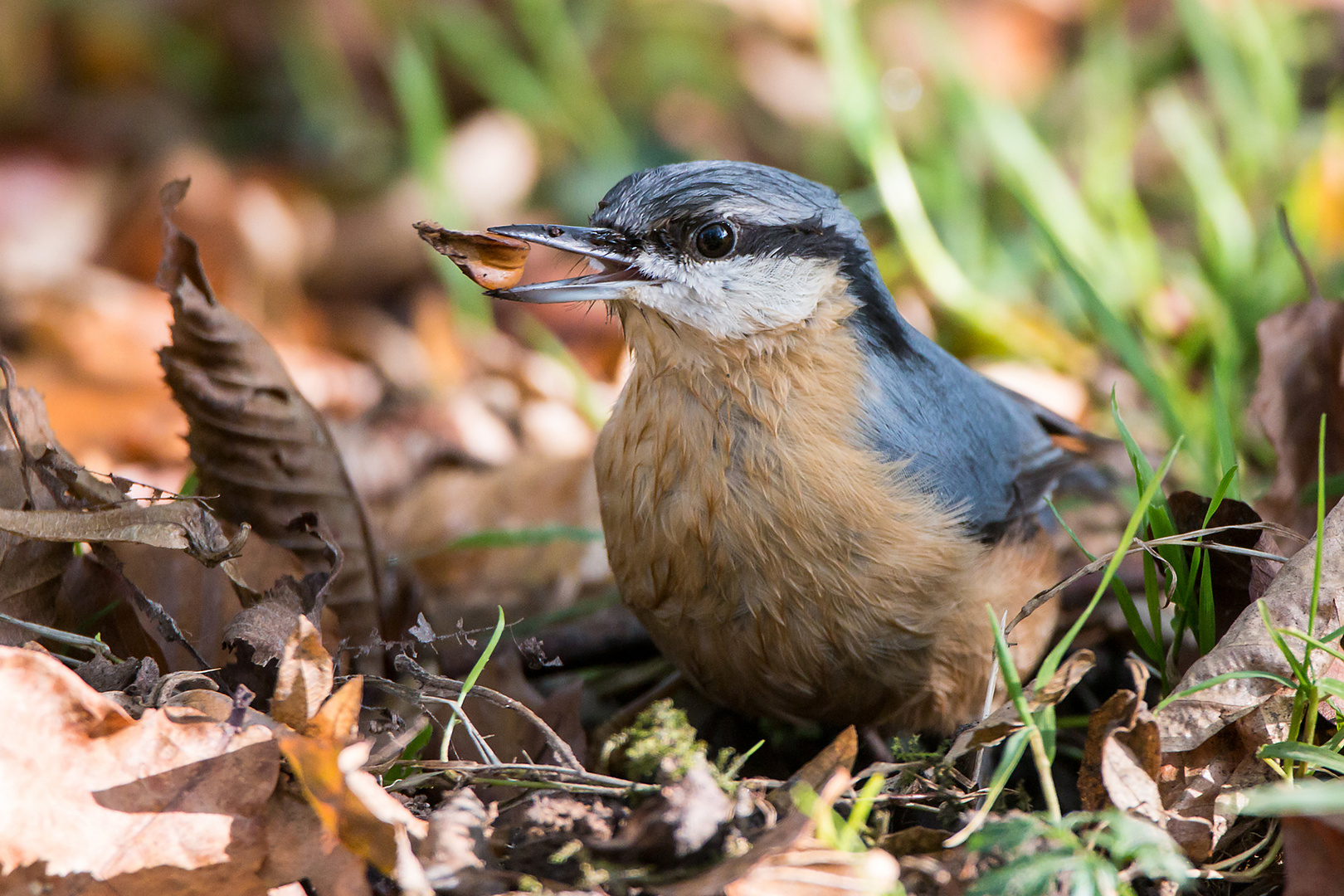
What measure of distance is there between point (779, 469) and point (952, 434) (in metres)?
0.46

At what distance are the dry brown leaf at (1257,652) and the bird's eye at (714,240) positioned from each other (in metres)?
1.13

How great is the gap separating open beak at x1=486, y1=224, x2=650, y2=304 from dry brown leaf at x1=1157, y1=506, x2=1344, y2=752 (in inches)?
47.5

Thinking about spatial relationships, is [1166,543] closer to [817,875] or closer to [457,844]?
[817,875]

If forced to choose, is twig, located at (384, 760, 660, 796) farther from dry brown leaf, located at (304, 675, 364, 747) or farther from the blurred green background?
the blurred green background

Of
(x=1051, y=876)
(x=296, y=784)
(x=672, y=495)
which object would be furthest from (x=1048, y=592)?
(x=296, y=784)

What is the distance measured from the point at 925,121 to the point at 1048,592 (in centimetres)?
329

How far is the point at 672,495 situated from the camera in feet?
7.61

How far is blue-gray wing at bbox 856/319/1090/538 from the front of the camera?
2352mm

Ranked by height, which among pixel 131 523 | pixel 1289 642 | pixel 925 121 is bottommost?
pixel 1289 642

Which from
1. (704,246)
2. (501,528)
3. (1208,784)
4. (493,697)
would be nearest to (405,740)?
(493,697)

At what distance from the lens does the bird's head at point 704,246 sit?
2.24 m

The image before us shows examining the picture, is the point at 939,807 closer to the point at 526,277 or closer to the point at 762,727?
the point at 762,727

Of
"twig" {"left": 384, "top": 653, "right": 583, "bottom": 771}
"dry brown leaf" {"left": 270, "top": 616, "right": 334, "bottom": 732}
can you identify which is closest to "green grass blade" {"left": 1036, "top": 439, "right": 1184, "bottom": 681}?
"twig" {"left": 384, "top": 653, "right": 583, "bottom": 771}

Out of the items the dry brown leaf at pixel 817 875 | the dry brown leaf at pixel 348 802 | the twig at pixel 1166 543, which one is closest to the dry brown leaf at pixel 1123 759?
the twig at pixel 1166 543
